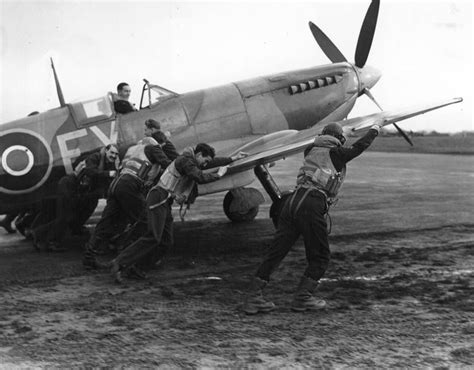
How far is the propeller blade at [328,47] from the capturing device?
12.2 m

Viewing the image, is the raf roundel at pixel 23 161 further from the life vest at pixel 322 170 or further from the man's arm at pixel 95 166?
the life vest at pixel 322 170

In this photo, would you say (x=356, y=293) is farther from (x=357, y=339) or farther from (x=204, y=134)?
Answer: (x=204, y=134)

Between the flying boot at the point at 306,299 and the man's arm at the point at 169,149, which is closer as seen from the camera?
the flying boot at the point at 306,299

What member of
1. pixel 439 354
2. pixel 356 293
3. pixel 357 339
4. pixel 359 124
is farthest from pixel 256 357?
pixel 359 124

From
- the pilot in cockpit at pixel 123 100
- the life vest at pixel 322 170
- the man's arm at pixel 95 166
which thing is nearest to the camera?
the life vest at pixel 322 170

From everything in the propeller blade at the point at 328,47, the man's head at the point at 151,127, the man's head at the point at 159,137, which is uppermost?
the propeller blade at the point at 328,47

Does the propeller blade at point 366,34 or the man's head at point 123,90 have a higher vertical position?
the propeller blade at point 366,34

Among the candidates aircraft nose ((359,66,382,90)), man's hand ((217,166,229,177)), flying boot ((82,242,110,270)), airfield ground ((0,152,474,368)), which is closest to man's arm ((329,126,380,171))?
airfield ground ((0,152,474,368))

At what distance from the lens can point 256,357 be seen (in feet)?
14.2

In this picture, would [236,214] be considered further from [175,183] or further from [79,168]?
[175,183]

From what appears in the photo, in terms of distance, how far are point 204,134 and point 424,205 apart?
15.7 feet

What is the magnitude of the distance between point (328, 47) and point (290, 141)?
14.0ft

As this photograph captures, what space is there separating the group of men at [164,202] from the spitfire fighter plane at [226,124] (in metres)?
0.49

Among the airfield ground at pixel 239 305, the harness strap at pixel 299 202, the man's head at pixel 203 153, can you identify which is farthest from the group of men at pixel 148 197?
the harness strap at pixel 299 202
